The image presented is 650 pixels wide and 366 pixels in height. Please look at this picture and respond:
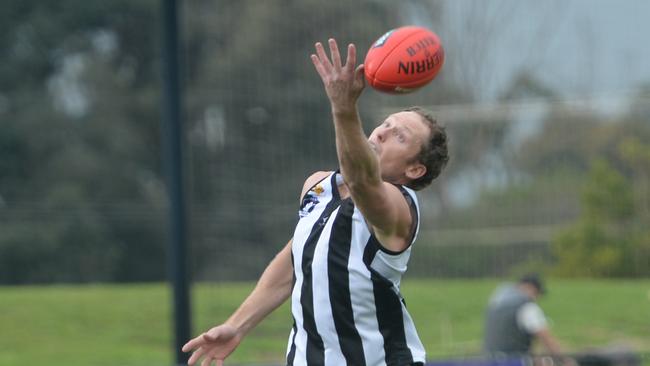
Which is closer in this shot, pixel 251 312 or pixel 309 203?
pixel 309 203

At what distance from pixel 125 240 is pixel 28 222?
1.56 meters

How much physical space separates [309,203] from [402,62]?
0.65 m

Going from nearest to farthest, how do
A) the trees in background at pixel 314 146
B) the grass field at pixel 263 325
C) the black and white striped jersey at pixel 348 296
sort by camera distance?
the black and white striped jersey at pixel 348 296 < the trees in background at pixel 314 146 < the grass field at pixel 263 325

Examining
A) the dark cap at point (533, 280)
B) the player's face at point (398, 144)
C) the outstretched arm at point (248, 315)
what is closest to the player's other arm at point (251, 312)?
the outstretched arm at point (248, 315)

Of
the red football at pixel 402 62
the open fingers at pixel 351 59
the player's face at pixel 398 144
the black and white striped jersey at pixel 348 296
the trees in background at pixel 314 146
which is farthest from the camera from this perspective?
the trees in background at pixel 314 146

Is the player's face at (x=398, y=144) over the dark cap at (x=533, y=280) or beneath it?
over

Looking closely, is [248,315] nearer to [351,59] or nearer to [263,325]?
[351,59]

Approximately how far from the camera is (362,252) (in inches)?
166

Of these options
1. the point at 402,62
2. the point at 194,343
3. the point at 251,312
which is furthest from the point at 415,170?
the point at 194,343

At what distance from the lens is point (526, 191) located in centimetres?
1201

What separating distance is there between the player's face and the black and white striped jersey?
12 centimetres

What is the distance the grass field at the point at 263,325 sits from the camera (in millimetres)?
13039

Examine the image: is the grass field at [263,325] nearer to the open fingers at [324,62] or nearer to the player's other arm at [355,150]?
the player's other arm at [355,150]

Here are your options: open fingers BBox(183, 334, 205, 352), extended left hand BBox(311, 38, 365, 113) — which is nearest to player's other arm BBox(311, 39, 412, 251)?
extended left hand BBox(311, 38, 365, 113)
